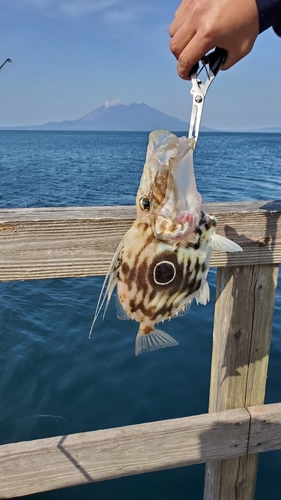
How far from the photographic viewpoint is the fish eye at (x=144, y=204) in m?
1.42

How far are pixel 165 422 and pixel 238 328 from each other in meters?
0.62

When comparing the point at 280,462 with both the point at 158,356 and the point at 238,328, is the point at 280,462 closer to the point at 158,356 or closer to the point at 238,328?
the point at 158,356

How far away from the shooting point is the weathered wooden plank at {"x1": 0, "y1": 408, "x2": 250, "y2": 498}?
2.04m

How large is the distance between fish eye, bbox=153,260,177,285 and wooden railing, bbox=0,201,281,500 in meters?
0.43

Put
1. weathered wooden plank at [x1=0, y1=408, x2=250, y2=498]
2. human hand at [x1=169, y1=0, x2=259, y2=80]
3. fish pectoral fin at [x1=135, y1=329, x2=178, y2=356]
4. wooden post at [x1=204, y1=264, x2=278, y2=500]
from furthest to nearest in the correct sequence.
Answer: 1. wooden post at [x1=204, y1=264, x2=278, y2=500]
2. weathered wooden plank at [x1=0, y1=408, x2=250, y2=498]
3. fish pectoral fin at [x1=135, y1=329, x2=178, y2=356]
4. human hand at [x1=169, y1=0, x2=259, y2=80]

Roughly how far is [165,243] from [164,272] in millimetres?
107

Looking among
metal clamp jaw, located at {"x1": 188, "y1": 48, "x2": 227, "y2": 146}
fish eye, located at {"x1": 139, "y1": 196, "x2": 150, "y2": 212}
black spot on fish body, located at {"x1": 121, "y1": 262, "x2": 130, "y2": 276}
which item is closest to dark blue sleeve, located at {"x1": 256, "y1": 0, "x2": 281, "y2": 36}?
metal clamp jaw, located at {"x1": 188, "y1": 48, "x2": 227, "y2": 146}

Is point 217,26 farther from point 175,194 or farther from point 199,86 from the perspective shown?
point 175,194

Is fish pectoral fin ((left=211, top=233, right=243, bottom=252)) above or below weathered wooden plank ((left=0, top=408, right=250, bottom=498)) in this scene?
above

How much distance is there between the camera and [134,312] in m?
1.58

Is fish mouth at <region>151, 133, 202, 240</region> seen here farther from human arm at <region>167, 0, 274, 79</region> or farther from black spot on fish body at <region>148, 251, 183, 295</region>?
human arm at <region>167, 0, 274, 79</region>

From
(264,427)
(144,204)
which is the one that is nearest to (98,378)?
(264,427)

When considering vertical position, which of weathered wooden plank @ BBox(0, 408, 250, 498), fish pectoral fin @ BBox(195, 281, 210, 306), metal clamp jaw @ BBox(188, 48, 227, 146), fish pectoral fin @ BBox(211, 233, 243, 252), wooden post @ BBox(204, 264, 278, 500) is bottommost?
weathered wooden plank @ BBox(0, 408, 250, 498)

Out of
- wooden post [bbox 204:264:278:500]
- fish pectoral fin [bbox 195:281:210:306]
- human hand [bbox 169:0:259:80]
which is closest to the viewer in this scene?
human hand [bbox 169:0:259:80]
